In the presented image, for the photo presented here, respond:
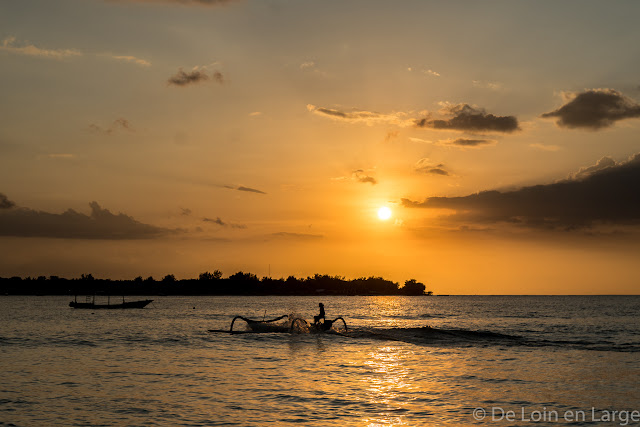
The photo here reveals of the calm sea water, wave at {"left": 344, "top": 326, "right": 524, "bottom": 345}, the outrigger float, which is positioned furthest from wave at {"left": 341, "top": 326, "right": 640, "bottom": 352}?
the outrigger float

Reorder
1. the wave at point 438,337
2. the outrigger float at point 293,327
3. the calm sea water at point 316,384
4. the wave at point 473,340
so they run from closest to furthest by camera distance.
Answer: the calm sea water at point 316,384 → the wave at point 473,340 → the wave at point 438,337 → the outrigger float at point 293,327

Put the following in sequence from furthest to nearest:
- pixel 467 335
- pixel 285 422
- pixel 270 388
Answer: pixel 467 335 → pixel 270 388 → pixel 285 422

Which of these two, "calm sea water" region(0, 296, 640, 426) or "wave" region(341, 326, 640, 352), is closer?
"calm sea water" region(0, 296, 640, 426)

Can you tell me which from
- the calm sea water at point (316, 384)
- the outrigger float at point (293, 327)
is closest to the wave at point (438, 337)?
the outrigger float at point (293, 327)

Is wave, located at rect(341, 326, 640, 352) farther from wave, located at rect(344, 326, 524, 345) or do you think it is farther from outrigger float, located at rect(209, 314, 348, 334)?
outrigger float, located at rect(209, 314, 348, 334)

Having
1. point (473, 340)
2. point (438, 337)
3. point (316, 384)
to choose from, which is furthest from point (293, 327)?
point (316, 384)

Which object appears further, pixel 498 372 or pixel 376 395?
pixel 498 372

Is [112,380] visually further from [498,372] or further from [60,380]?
[498,372]

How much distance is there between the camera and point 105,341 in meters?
57.7

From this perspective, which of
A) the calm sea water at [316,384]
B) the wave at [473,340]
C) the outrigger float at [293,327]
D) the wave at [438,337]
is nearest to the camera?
the calm sea water at [316,384]

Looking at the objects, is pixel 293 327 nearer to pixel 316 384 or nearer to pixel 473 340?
pixel 473 340

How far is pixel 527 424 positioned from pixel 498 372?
14.2m

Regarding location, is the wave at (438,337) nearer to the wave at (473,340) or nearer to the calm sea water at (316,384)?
the wave at (473,340)

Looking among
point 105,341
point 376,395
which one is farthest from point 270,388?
point 105,341
